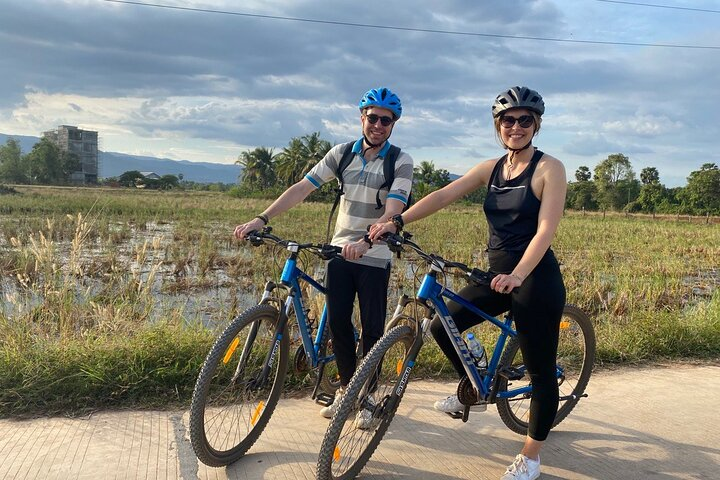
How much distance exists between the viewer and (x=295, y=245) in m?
2.66

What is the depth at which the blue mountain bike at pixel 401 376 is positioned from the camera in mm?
2273

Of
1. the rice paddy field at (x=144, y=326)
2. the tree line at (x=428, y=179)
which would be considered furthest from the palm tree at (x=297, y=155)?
the rice paddy field at (x=144, y=326)

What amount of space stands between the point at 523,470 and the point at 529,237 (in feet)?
3.65

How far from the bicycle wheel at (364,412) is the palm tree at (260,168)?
58.8 meters

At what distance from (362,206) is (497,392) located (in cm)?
124

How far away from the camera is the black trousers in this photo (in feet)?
9.56

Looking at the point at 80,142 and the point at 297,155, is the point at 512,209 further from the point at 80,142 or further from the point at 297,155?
the point at 80,142

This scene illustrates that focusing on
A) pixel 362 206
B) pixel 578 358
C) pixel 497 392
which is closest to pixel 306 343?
pixel 362 206

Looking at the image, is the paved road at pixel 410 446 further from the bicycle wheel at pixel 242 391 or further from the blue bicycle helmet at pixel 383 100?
the blue bicycle helmet at pixel 383 100

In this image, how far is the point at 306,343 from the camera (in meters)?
2.92

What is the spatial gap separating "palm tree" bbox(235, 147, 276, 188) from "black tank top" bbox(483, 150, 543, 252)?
58625 millimetres

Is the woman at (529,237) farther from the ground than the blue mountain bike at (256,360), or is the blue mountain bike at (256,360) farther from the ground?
the woman at (529,237)

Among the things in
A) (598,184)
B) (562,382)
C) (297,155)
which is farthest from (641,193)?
(562,382)

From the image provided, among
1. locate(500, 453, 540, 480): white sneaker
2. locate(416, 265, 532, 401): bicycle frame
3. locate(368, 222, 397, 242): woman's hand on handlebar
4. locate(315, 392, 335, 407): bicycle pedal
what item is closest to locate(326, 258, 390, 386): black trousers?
locate(315, 392, 335, 407): bicycle pedal
